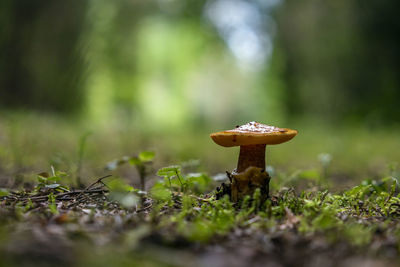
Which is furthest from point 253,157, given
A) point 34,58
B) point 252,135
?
point 34,58

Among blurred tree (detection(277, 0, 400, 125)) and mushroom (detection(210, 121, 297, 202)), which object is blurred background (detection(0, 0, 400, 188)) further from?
mushroom (detection(210, 121, 297, 202))

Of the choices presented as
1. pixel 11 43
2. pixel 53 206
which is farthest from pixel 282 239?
pixel 11 43

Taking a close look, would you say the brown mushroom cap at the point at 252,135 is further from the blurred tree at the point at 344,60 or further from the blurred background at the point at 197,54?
the blurred tree at the point at 344,60

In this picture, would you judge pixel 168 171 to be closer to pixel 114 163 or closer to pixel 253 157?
pixel 114 163

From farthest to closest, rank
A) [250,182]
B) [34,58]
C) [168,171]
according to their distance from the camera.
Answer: [34,58] → [168,171] → [250,182]

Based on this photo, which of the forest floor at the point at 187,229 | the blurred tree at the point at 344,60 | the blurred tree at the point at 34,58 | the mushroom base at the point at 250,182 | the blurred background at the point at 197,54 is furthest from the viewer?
the blurred tree at the point at 344,60

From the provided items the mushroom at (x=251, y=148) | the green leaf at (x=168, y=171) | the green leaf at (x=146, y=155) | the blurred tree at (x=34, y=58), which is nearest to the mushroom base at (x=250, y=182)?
the mushroom at (x=251, y=148)

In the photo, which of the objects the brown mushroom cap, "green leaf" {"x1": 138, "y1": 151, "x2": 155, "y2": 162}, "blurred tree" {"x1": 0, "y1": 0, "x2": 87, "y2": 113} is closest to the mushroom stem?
the brown mushroom cap
